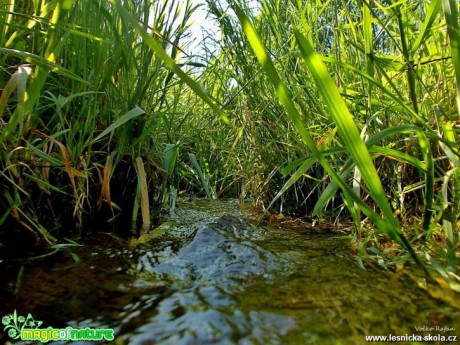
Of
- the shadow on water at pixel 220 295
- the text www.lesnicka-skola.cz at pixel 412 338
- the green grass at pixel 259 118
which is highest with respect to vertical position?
the green grass at pixel 259 118

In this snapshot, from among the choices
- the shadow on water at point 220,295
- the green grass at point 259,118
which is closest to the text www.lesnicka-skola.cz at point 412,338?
the shadow on water at point 220,295

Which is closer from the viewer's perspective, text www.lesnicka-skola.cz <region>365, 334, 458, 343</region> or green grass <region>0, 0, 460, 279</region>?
text www.lesnicka-skola.cz <region>365, 334, 458, 343</region>

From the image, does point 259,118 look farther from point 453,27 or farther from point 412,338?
point 412,338

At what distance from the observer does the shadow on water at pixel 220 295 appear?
63 cm

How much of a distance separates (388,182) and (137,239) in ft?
3.19

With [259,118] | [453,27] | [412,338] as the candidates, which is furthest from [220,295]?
[259,118]

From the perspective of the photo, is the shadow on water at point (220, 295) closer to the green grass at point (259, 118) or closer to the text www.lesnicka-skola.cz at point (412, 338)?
the text www.lesnicka-skola.cz at point (412, 338)

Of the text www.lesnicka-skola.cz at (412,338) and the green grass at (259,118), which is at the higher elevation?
the green grass at (259,118)

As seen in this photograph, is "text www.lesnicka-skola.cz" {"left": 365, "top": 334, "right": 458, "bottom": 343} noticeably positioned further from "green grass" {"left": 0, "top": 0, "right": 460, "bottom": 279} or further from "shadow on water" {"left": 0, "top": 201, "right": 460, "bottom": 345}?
"green grass" {"left": 0, "top": 0, "right": 460, "bottom": 279}

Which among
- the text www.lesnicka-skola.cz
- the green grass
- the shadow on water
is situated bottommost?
the shadow on water

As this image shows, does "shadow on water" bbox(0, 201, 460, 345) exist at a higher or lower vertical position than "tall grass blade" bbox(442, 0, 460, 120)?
lower

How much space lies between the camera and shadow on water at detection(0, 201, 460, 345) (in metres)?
0.63

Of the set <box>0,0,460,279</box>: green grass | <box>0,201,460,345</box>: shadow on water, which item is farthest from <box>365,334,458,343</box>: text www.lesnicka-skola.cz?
<box>0,0,460,279</box>: green grass

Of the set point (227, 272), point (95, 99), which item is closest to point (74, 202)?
point (95, 99)
